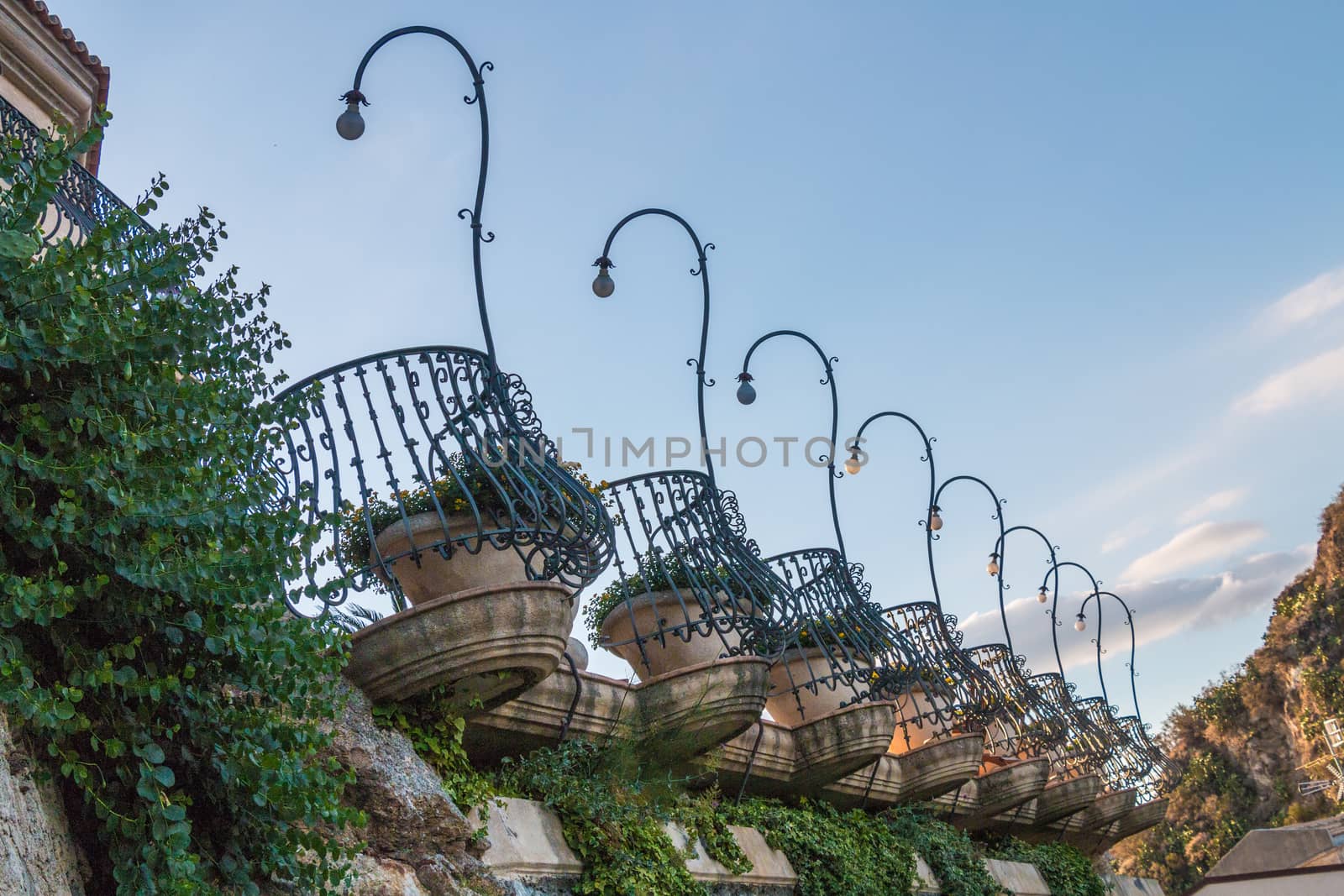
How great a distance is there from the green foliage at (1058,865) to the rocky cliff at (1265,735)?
29.9 meters

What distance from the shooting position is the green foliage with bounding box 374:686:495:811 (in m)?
5.94

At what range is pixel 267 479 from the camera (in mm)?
4688

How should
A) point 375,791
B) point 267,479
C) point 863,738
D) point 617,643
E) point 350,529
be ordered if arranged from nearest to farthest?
point 267,479
point 375,791
point 350,529
point 617,643
point 863,738

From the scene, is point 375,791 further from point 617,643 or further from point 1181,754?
point 1181,754

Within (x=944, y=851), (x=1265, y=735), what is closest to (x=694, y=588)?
(x=944, y=851)

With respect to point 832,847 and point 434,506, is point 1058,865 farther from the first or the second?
point 434,506

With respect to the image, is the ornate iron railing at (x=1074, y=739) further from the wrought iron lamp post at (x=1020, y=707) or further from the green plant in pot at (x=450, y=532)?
the green plant in pot at (x=450, y=532)

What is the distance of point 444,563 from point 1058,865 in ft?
34.6

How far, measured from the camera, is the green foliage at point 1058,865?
1423 centimetres

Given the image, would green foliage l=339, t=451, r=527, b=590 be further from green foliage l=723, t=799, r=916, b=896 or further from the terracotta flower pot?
green foliage l=723, t=799, r=916, b=896

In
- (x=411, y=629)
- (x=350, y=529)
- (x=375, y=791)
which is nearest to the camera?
(x=375, y=791)

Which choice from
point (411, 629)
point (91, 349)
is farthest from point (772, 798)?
point (91, 349)

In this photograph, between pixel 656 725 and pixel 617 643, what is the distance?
137 centimetres

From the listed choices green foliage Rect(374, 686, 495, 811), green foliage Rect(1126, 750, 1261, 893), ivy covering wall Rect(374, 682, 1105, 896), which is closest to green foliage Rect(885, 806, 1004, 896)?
ivy covering wall Rect(374, 682, 1105, 896)
